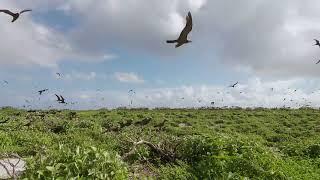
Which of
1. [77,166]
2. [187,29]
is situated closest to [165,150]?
[77,166]

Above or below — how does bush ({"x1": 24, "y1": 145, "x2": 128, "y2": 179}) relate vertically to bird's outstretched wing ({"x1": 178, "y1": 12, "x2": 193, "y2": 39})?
below

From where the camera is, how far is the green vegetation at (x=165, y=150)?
11.3 m

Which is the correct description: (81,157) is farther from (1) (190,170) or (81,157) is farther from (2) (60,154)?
(1) (190,170)

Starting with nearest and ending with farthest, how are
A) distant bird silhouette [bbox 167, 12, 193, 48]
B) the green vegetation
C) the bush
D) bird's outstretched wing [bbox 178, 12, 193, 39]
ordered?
distant bird silhouette [bbox 167, 12, 193, 48] < bird's outstretched wing [bbox 178, 12, 193, 39] < the bush < the green vegetation

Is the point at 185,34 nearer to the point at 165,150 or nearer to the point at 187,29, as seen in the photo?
the point at 187,29

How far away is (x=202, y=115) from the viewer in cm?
3188

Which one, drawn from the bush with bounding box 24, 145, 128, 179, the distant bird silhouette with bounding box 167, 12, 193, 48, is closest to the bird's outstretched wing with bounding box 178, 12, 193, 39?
the distant bird silhouette with bounding box 167, 12, 193, 48

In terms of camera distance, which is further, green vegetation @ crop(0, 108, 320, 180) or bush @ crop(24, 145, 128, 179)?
green vegetation @ crop(0, 108, 320, 180)

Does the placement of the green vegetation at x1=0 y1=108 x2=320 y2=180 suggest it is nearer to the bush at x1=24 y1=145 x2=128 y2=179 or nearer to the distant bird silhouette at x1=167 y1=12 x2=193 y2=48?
the bush at x1=24 y1=145 x2=128 y2=179

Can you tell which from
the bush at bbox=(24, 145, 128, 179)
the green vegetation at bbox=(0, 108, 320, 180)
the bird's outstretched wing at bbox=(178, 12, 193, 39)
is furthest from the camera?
the green vegetation at bbox=(0, 108, 320, 180)

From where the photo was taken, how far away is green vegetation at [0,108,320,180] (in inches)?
446

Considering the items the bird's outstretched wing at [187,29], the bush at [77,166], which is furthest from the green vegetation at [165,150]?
the bird's outstretched wing at [187,29]

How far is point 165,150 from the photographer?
15.7 meters

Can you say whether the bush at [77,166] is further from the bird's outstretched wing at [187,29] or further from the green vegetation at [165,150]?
the bird's outstretched wing at [187,29]
